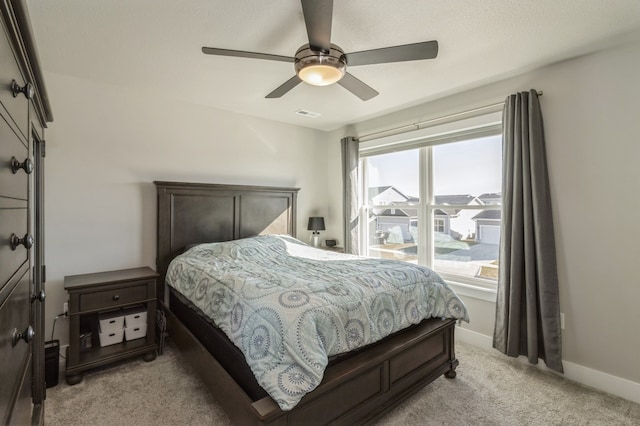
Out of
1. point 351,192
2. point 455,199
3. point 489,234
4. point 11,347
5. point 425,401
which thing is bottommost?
point 425,401

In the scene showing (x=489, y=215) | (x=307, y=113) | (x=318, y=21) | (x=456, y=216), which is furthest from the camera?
(x=307, y=113)

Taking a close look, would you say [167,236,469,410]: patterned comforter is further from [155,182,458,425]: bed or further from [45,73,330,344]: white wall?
[45,73,330,344]: white wall

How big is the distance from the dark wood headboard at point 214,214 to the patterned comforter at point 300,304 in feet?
1.09

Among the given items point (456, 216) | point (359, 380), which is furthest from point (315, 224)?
point (359, 380)

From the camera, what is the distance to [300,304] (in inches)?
65.1

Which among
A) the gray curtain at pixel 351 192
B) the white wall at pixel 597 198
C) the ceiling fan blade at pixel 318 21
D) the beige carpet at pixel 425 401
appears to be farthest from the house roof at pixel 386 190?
the ceiling fan blade at pixel 318 21

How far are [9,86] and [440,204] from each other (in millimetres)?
3476

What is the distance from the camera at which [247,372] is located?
167 cm

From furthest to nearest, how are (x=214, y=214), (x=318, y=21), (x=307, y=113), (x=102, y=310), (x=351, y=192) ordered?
(x=351, y=192) < (x=307, y=113) < (x=214, y=214) < (x=102, y=310) < (x=318, y=21)

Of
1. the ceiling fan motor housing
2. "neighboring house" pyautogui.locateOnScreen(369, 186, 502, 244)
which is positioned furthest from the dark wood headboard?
the ceiling fan motor housing

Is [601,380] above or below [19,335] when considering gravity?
below

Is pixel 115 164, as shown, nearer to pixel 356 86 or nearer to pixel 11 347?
pixel 356 86

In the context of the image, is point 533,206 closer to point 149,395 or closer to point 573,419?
point 573,419

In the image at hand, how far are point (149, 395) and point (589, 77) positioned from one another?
4.07 m
